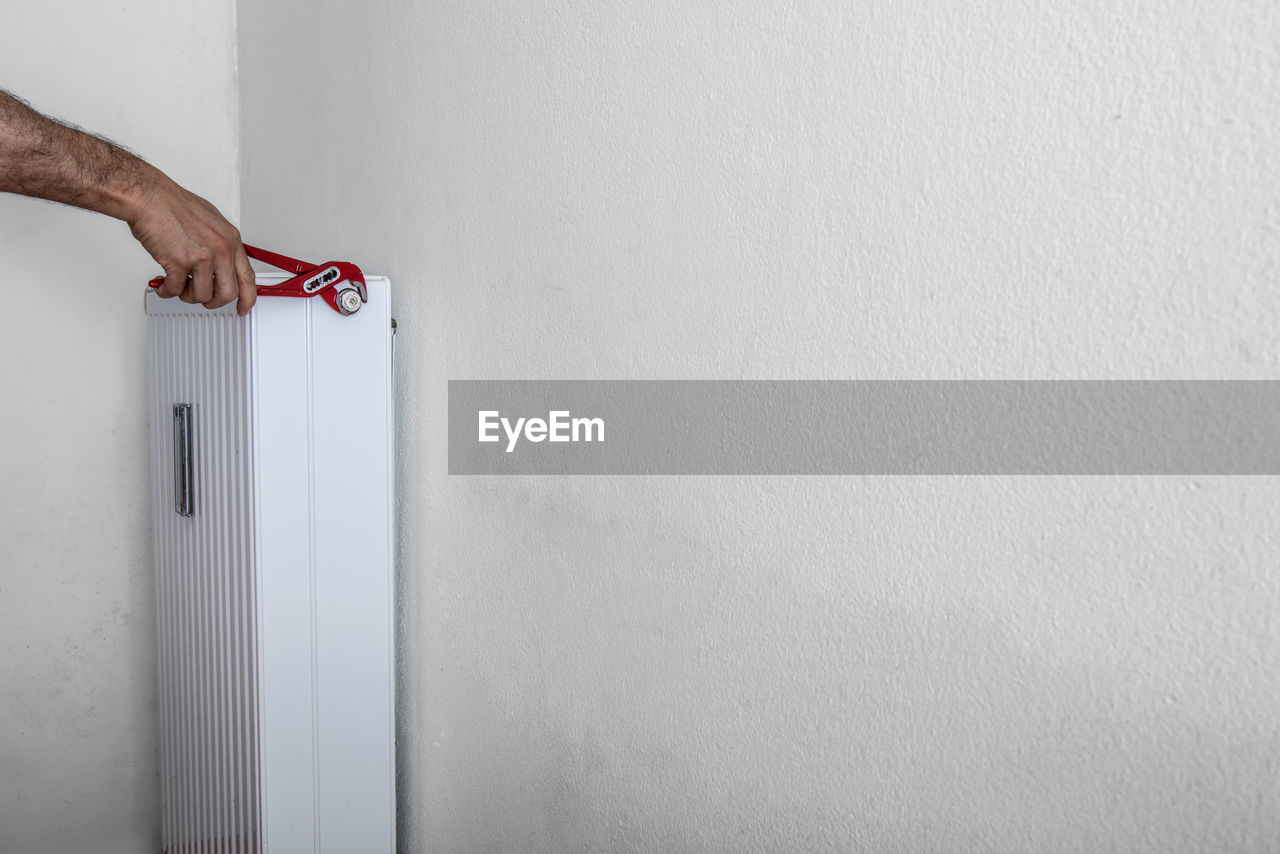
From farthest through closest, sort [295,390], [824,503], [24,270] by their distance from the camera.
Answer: [24,270], [295,390], [824,503]

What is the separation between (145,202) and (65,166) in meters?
0.09

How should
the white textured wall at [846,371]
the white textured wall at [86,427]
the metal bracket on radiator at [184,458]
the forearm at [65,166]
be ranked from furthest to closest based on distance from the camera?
the white textured wall at [86,427] < the metal bracket on radiator at [184,458] < the forearm at [65,166] < the white textured wall at [846,371]

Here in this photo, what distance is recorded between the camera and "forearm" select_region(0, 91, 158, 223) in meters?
1.04

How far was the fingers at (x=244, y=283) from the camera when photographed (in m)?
1.12

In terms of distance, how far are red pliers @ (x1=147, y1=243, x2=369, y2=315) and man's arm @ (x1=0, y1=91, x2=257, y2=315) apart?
0.04 meters

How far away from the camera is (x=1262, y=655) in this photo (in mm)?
487

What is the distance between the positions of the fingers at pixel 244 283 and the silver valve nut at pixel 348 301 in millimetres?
102

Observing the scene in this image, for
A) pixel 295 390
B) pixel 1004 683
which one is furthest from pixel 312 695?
pixel 1004 683

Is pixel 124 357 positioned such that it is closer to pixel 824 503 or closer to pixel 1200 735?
pixel 824 503

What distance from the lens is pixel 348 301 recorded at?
119 cm

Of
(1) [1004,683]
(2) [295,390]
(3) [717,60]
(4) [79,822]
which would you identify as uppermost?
(3) [717,60]

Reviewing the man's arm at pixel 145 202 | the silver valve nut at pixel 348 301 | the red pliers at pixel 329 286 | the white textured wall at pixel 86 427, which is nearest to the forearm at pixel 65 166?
the man's arm at pixel 145 202

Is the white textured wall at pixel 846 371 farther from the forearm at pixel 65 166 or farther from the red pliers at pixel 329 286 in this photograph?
the forearm at pixel 65 166

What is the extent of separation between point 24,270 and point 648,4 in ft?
4.49
